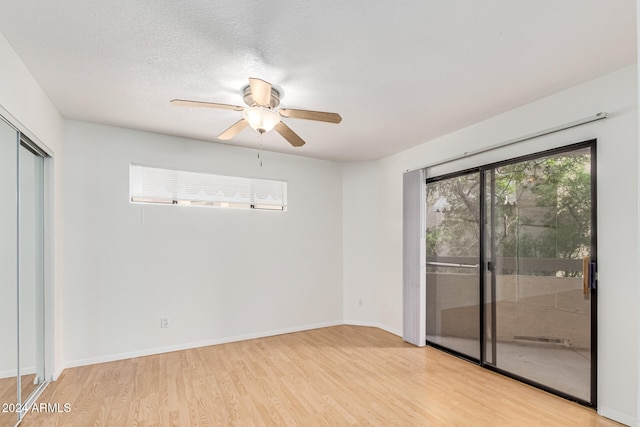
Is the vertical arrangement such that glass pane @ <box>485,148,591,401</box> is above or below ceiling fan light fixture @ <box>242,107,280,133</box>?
below

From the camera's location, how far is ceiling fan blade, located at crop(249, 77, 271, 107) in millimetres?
1907

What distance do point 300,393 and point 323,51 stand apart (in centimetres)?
269

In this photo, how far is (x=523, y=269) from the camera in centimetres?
306

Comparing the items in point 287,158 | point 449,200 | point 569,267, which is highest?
point 287,158

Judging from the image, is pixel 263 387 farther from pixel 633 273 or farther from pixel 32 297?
pixel 633 273

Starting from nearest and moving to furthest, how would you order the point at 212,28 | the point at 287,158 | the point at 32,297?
the point at 212,28 → the point at 32,297 → the point at 287,158

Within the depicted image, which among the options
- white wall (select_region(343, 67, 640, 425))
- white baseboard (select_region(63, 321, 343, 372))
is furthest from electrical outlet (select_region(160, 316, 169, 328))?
white wall (select_region(343, 67, 640, 425))

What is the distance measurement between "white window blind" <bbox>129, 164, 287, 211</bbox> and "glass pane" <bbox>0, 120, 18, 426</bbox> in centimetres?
142

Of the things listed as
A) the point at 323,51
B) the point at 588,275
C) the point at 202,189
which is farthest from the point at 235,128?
the point at 588,275

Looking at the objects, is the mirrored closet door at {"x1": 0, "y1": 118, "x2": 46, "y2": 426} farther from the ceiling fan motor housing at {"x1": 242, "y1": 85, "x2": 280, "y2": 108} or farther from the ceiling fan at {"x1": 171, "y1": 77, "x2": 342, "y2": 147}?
the ceiling fan motor housing at {"x1": 242, "y1": 85, "x2": 280, "y2": 108}

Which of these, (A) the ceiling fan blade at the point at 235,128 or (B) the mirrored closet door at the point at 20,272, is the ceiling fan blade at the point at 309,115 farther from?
(B) the mirrored closet door at the point at 20,272

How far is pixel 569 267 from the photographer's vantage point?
106 inches

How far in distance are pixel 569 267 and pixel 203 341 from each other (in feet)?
12.7

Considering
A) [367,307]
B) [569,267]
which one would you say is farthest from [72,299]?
[569,267]
